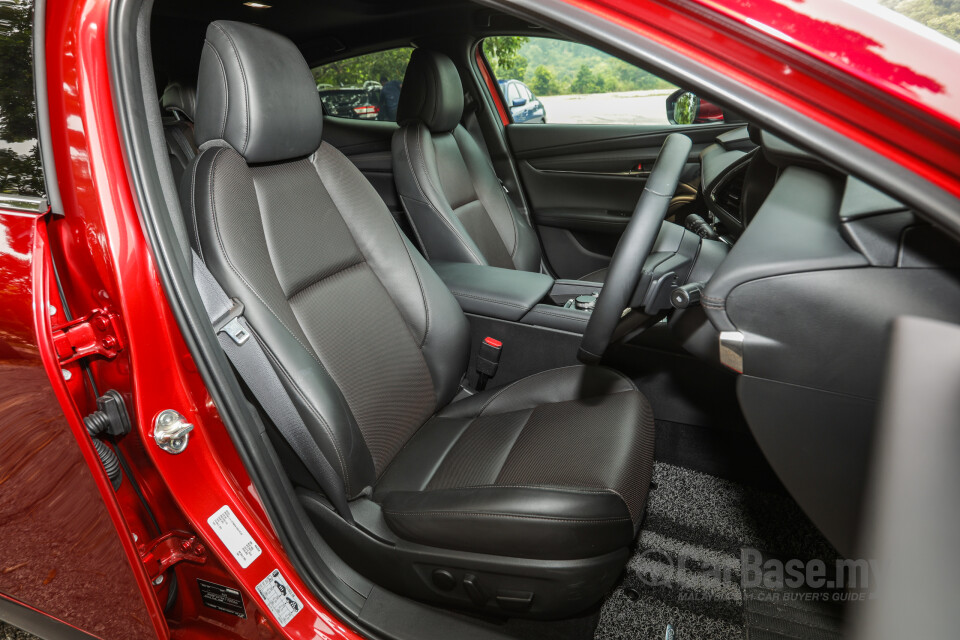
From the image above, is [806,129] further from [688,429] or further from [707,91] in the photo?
[688,429]

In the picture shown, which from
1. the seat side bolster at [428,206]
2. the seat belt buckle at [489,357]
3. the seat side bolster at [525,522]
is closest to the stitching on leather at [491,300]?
the seat belt buckle at [489,357]

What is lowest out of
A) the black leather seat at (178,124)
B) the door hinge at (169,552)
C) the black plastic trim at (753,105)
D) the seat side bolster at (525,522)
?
the door hinge at (169,552)

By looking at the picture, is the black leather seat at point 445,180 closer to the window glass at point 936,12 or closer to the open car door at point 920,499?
the window glass at point 936,12

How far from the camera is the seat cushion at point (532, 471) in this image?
1.06 meters

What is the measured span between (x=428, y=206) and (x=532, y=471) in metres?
1.16

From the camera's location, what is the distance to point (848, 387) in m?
0.73

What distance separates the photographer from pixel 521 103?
299cm

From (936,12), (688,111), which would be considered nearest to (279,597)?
(936,12)

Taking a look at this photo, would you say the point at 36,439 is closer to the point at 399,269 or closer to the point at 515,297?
the point at 399,269

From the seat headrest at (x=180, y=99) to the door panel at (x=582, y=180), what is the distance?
5.04ft

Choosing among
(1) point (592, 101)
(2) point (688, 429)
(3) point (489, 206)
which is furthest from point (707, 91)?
(1) point (592, 101)

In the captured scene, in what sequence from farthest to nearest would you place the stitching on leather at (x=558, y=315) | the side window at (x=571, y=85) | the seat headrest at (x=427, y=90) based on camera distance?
the side window at (x=571, y=85) → the seat headrest at (x=427, y=90) → the stitching on leather at (x=558, y=315)

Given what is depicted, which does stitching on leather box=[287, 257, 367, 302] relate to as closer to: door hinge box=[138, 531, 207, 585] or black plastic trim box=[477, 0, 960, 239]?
door hinge box=[138, 531, 207, 585]

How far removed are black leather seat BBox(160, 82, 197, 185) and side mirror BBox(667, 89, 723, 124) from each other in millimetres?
1822
